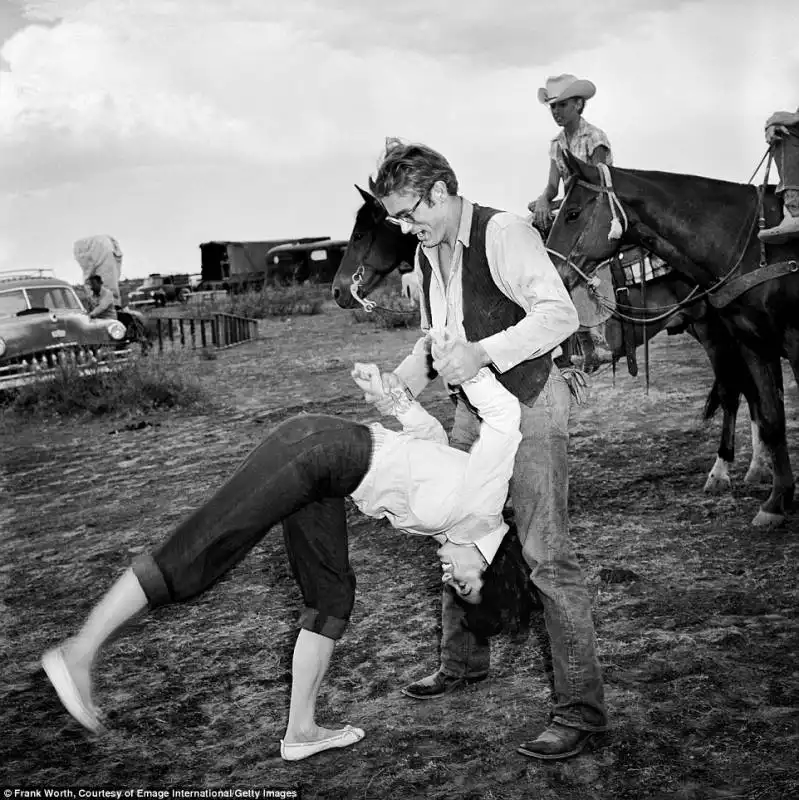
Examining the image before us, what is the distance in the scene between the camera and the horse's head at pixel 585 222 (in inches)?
229

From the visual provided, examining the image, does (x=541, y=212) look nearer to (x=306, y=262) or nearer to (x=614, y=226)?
(x=614, y=226)

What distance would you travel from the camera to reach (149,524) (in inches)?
271

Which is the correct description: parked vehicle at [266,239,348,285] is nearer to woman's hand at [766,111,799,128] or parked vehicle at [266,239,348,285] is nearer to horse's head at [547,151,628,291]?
horse's head at [547,151,628,291]

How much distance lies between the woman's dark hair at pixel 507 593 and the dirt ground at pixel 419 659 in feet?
1.39

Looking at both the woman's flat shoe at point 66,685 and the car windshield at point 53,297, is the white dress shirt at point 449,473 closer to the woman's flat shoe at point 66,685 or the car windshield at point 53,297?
the woman's flat shoe at point 66,685

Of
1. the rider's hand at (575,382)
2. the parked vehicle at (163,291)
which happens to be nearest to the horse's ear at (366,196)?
the rider's hand at (575,382)

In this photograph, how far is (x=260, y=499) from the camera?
282cm

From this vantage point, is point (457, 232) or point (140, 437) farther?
point (140, 437)

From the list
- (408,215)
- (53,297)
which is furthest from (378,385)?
(53,297)

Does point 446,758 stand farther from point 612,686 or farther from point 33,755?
point 33,755

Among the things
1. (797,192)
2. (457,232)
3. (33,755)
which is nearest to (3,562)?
(33,755)

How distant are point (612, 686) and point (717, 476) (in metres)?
3.27

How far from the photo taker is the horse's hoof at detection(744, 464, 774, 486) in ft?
22.3

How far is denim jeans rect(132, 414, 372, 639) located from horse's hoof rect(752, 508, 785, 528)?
3684 mm
